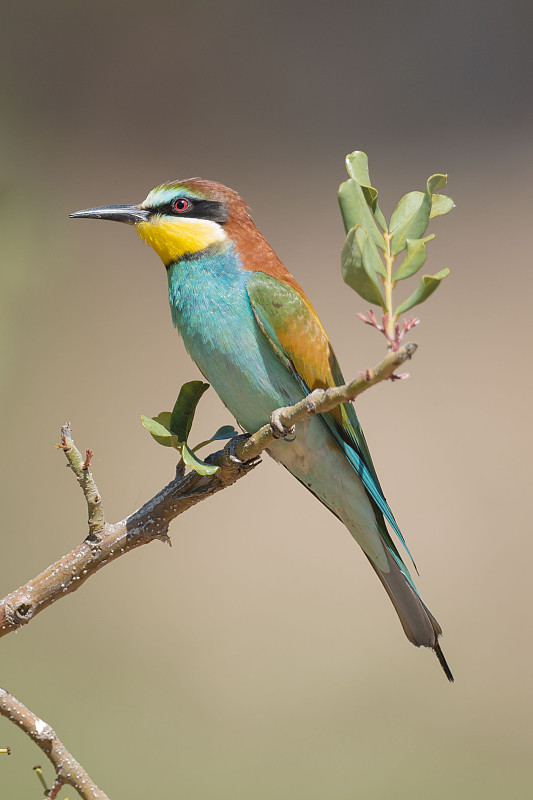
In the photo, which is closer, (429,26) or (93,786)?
(93,786)

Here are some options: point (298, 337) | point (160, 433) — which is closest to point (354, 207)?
point (160, 433)

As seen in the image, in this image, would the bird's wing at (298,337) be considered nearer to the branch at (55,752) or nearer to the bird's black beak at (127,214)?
the bird's black beak at (127,214)

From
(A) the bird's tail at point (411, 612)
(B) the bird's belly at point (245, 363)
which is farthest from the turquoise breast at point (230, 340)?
(A) the bird's tail at point (411, 612)

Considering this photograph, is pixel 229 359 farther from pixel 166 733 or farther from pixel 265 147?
pixel 265 147

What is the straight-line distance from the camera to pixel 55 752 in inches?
15.8

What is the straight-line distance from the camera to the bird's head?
0.84 metres

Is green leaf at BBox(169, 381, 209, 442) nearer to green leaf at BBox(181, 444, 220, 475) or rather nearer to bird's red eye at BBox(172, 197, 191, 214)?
green leaf at BBox(181, 444, 220, 475)

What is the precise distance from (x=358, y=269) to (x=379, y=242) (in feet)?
0.11

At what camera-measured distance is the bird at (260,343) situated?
79 centimetres

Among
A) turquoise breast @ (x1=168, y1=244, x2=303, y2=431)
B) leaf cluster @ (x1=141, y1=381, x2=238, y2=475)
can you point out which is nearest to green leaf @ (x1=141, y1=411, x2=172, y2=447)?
leaf cluster @ (x1=141, y1=381, x2=238, y2=475)

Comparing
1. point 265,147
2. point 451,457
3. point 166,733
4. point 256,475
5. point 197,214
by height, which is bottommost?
point 166,733

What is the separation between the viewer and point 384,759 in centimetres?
151

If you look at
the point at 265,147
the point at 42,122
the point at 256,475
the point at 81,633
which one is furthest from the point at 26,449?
the point at 265,147

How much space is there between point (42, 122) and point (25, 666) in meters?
1.26
